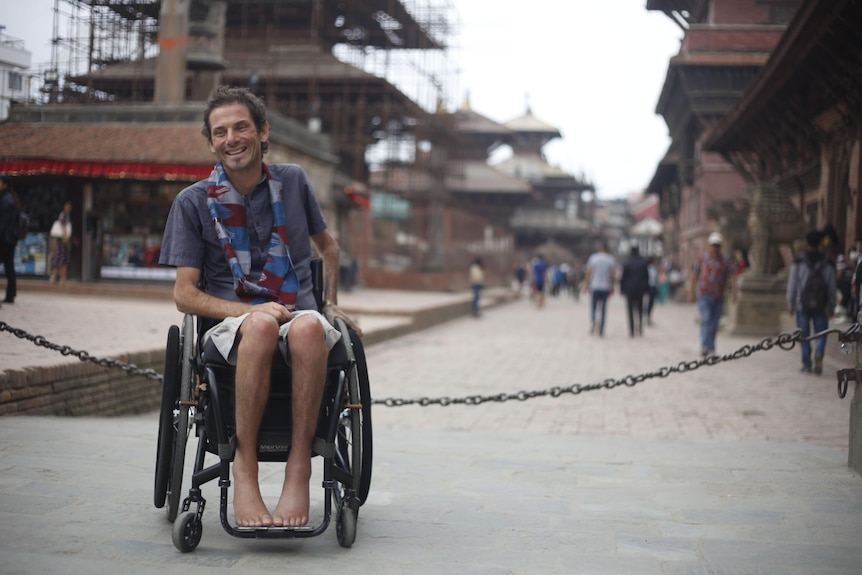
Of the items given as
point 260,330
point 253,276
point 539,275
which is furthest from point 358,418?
point 539,275

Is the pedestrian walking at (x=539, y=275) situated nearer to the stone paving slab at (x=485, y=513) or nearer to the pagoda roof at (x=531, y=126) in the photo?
the stone paving slab at (x=485, y=513)

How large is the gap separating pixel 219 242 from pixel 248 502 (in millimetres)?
1006

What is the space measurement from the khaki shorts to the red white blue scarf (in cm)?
21

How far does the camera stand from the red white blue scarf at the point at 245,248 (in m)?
3.82

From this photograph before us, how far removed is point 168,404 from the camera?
3787 mm

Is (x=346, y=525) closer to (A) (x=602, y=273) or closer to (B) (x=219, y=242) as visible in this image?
(B) (x=219, y=242)

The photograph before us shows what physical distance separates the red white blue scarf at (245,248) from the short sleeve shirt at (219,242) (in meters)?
0.03

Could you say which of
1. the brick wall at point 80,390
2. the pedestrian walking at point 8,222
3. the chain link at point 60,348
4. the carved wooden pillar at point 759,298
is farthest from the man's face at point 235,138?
the carved wooden pillar at point 759,298

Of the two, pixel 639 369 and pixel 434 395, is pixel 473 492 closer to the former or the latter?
pixel 434 395

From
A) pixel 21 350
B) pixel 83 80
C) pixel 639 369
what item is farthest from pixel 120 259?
pixel 21 350

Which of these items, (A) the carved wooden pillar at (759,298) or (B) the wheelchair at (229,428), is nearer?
(B) the wheelchair at (229,428)

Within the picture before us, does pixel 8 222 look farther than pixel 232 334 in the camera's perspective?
Yes

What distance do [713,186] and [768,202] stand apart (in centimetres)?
2010

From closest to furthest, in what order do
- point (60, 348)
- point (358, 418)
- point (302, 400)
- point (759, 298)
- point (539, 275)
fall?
point (302, 400) < point (358, 418) < point (60, 348) < point (759, 298) < point (539, 275)
